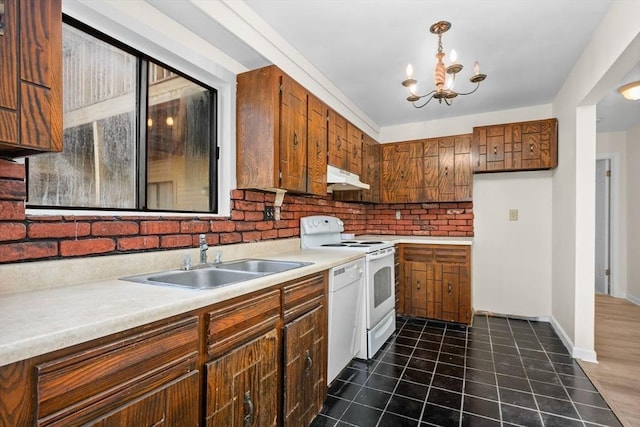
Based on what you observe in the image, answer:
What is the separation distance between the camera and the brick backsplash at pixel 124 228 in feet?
3.90

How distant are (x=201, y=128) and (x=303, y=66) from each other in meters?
1.04

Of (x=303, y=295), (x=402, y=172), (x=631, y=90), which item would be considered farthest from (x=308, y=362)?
(x=631, y=90)

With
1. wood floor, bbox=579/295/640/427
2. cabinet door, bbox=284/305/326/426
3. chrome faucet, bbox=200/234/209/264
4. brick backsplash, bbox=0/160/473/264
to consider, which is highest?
brick backsplash, bbox=0/160/473/264

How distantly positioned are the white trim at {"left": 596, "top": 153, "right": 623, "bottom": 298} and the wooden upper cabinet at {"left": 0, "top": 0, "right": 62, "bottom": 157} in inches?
246

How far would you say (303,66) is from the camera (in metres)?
2.64

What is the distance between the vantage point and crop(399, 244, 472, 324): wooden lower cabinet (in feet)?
11.4

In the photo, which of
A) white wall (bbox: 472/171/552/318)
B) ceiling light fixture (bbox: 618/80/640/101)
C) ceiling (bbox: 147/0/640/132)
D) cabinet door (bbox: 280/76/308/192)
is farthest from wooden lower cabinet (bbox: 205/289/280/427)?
ceiling light fixture (bbox: 618/80/640/101)

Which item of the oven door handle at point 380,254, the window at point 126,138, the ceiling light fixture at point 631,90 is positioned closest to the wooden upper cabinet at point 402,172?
the oven door handle at point 380,254

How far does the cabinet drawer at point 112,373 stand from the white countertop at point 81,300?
5 cm

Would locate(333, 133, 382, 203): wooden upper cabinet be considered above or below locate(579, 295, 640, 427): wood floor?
above

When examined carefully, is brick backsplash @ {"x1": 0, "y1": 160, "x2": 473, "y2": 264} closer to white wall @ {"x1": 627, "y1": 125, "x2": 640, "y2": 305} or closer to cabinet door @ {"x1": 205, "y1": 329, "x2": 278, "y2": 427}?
cabinet door @ {"x1": 205, "y1": 329, "x2": 278, "y2": 427}

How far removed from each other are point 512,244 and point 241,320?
3654 mm

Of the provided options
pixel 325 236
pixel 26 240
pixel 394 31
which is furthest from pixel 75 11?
pixel 325 236

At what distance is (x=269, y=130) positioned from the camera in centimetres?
211
